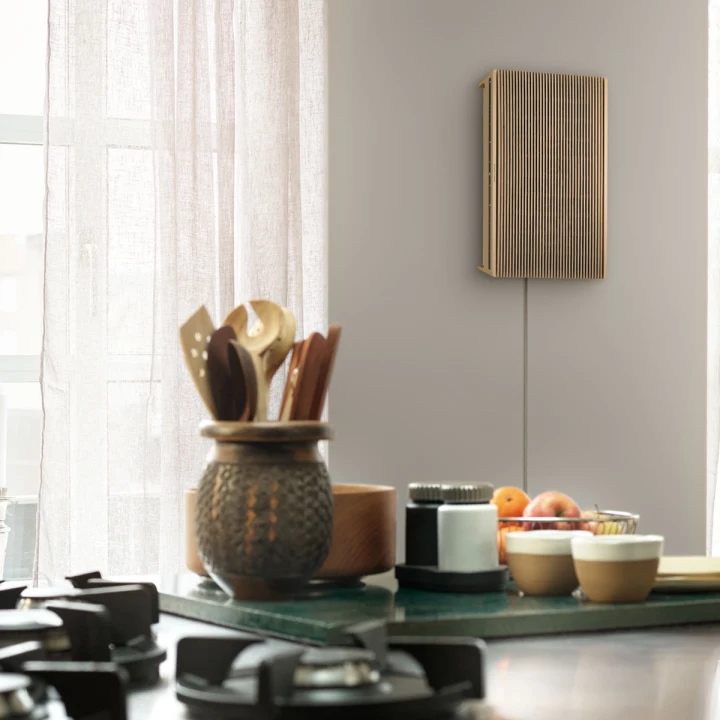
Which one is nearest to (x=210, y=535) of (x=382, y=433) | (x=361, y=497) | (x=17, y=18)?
→ (x=361, y=497)

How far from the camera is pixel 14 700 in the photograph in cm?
57

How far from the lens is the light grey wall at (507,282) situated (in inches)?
113

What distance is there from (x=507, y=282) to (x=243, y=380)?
1951mm

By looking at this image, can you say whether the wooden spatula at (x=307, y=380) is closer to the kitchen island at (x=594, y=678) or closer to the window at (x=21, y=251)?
the kitchen island at (x=594, y=678)

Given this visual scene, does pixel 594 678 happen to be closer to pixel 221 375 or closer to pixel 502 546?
pixel 221 375

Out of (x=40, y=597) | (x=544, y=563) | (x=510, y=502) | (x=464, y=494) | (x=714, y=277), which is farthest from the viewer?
(x=714, y=277)

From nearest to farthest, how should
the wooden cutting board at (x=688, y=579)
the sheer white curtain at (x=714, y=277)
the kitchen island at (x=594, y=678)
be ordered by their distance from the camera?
the kitchen island at (x=594, y=678) < the wooden cutting board at (x=688, y=579) < the sheer white curtain at (x=714, y=277)

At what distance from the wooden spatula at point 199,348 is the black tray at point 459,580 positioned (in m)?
0.30

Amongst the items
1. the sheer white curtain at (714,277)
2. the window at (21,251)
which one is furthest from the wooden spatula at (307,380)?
the sheer white curtain at (714,277)

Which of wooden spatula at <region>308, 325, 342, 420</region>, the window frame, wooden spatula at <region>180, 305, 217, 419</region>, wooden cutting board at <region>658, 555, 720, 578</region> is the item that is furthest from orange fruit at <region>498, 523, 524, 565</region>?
the window frame

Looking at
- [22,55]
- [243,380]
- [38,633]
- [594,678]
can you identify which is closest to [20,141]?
[22,55]

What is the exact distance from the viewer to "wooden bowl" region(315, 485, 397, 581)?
3.79 feet

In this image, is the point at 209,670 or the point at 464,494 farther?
the point at 464,494

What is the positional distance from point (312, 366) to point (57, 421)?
1.80 meters
